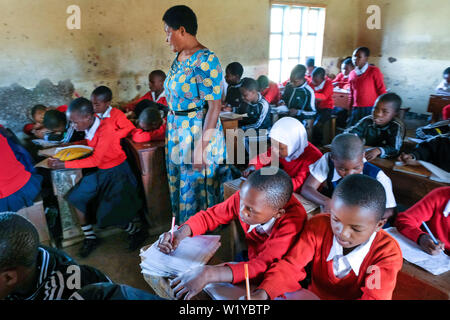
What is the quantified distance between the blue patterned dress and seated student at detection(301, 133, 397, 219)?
74 centimetres

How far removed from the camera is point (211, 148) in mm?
2221

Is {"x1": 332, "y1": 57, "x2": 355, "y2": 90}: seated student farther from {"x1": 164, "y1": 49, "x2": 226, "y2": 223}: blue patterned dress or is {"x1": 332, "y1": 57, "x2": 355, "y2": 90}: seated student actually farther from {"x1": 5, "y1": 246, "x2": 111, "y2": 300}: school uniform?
{"x1": 5, "y1": 246, "x2": 111, "y2": 300}: school uniform

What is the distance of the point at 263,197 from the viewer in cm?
118

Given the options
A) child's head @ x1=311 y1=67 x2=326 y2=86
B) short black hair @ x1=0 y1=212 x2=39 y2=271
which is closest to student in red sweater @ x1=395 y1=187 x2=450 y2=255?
short black hair @ x1=0 y1=212 x2=39 y2=271

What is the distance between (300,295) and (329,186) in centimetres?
99

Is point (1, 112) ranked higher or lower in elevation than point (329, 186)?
higher

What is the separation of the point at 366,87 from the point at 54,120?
390 cm

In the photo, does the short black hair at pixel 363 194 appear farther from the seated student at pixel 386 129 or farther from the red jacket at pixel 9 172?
the red jacket at pixel 9 172

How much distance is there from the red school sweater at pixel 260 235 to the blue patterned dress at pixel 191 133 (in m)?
0.80

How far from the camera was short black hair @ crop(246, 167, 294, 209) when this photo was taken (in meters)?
1.18

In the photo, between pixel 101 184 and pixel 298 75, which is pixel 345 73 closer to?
pixel 298 75

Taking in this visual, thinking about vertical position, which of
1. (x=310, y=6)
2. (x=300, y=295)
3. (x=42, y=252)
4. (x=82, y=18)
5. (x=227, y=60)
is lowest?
(x=300, y=295)
